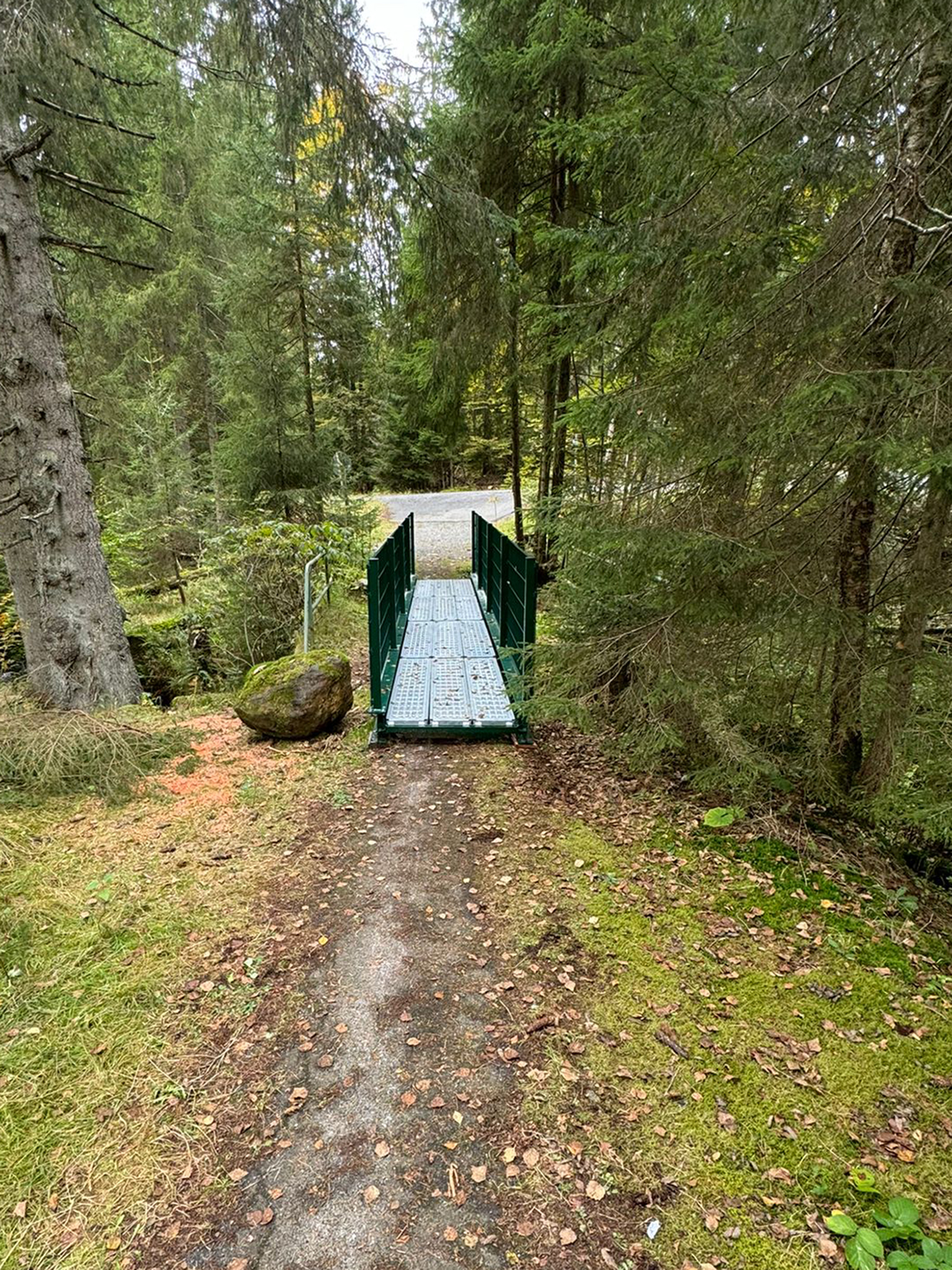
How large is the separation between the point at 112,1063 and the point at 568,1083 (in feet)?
5.71

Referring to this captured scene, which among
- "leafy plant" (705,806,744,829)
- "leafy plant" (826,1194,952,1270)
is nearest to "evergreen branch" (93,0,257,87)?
"leafy plant" (705,806,744,829)

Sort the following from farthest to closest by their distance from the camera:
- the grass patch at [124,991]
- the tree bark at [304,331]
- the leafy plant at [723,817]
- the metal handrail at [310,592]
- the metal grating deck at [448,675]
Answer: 1. the tree bark at [304,331]
2. the metal handrail at [310,592]
3. the metal grating deck at [448,675]
4. the leafy plant at [723,817]
5. the grass patch at [124,991]

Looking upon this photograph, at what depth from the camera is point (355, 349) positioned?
993cm

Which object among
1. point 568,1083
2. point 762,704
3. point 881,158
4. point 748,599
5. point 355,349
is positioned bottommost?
point 568,1083

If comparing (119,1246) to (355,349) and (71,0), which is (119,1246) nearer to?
(71,0)

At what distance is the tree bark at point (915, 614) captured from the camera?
280 cm

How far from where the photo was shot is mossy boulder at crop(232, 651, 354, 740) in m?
4.90

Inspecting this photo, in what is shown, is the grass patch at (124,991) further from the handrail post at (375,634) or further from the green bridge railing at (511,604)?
the green bridge railing at (511,604)

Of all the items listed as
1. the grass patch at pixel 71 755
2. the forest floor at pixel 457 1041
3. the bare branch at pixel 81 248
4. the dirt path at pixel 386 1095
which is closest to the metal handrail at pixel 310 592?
the grass patch at pixel 71 755

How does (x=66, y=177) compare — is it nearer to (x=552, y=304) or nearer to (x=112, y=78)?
(x=112, y=78)

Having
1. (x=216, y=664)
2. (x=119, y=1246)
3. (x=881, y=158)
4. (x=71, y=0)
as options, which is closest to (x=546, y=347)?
(x=881, y=158)

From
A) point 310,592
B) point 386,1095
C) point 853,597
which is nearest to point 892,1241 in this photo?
point 386,1095

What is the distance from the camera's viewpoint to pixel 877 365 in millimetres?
2766

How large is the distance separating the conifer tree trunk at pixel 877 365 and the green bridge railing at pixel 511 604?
1.93m
